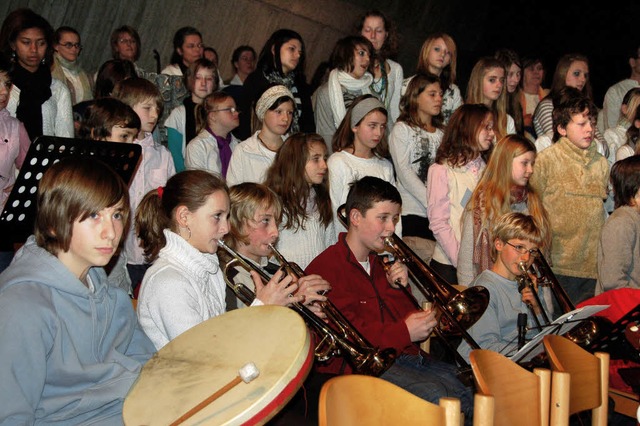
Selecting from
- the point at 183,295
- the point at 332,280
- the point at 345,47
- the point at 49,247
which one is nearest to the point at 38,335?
the point at 49,247

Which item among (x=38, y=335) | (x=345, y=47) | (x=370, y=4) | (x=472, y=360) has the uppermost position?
(x=370, y=4)

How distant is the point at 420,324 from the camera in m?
3.75

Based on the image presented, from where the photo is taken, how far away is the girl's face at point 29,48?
488cm

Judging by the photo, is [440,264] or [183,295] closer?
[183,295]

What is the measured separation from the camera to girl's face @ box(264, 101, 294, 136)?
17.9 ft

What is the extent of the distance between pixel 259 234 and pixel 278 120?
160 cm

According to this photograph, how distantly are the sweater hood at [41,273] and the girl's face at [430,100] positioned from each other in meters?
3.67

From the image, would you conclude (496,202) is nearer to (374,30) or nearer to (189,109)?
(374,30)

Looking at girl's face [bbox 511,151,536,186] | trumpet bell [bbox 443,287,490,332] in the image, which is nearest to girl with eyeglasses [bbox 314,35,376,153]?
girl's face [bbox 511,151,536,186]

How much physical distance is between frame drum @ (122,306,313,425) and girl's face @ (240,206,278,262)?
138 cm

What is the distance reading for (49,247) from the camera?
269 centimetres

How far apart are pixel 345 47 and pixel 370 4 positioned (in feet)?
12.8

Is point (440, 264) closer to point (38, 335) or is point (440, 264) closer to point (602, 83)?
point (38, 335)

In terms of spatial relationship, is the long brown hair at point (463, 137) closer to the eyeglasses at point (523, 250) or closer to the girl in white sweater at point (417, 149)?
the girl in white sweater at point (417, 149)
